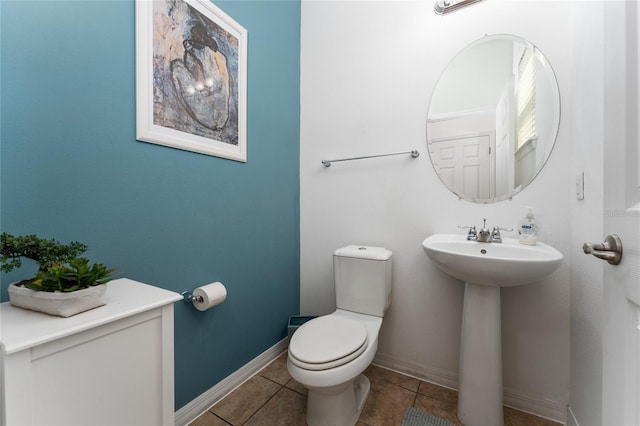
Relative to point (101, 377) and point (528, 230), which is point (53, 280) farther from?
point (528, 230)

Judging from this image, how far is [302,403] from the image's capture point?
131 cm

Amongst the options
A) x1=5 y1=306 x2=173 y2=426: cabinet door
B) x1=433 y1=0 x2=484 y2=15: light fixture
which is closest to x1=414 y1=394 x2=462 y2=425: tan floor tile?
x1=5 y1=306 x2=173 y2=426: cabinet door

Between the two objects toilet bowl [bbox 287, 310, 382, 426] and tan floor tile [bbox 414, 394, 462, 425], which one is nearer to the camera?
toilet bowl [bbox 287, 310, 382, 426]

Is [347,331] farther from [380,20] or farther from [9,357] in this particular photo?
[380,20]

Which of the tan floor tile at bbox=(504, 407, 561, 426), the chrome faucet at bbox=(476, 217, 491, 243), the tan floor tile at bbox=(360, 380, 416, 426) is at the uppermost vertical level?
the chrome faucet at bbox=(476, 217, 491, 243)

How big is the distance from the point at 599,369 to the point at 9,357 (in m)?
1.68

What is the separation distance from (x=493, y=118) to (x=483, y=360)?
1.21 meters

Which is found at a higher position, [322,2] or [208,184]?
[322,2]

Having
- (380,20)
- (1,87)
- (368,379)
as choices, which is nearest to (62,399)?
(1,87)

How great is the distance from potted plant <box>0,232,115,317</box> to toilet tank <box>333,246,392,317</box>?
3.62 feet

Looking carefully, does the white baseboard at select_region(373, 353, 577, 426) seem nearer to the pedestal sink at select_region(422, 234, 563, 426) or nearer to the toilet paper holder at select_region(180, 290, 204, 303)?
the pedestal sink at select_region(422, 234, 563, 426)

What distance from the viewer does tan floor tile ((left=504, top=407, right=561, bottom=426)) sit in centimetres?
120

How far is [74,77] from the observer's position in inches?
33.1

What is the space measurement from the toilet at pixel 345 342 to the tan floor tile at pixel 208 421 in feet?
1.39
